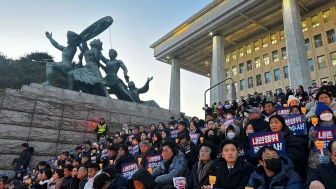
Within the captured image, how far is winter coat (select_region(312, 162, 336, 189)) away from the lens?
2412mm

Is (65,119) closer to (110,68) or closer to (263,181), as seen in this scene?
(110,68)

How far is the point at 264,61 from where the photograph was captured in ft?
116

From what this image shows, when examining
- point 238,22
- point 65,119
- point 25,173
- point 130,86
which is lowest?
point 25,173

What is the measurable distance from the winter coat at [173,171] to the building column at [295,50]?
741 inches

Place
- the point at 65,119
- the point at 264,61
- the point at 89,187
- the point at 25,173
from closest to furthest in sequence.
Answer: the point at 89,187, the point at 25,173, the point at 65,119, the point at 264,61

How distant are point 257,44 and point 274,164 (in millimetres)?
35629

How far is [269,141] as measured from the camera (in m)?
3.52

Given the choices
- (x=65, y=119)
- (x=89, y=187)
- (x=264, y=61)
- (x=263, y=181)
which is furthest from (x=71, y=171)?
(x=264, y=61)

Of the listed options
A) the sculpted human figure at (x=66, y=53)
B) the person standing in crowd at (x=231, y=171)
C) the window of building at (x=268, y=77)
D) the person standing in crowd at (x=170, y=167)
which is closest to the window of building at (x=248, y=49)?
the window of building at (x=268, y=77)

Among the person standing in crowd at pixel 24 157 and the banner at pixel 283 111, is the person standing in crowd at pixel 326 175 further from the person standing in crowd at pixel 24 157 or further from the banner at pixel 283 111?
the person standing in crowd at pixel 24 157

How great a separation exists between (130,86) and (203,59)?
22.4 m

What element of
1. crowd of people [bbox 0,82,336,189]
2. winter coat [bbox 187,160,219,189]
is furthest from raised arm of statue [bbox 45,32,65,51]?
winter coat [bbox 187,160,219,189]

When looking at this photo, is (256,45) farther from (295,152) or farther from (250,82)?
(295,152)

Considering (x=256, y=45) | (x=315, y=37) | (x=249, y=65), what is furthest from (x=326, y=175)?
(x=249, y=65)
